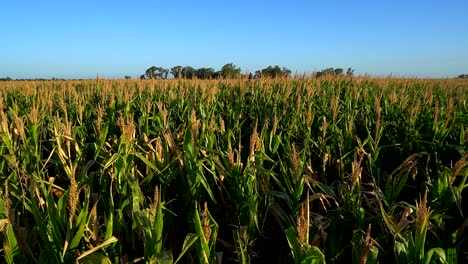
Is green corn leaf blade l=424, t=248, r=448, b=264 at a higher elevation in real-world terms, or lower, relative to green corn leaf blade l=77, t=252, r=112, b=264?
higher

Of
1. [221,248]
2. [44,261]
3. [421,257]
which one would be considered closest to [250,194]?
[221,248]

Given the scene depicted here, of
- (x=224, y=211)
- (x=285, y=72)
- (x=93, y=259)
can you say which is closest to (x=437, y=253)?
(x=93, y=259)

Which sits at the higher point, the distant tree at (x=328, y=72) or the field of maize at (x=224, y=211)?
the distant tree at (x=328, y=72)

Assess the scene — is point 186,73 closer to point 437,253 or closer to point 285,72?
point 285,72

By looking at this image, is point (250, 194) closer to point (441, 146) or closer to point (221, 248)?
point (221, 248)

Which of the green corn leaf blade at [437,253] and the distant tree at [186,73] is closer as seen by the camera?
the green corn leaf blade at [437,253]

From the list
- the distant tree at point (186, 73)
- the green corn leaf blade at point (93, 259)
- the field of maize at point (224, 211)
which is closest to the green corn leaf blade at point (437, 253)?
the field of maize at point (224, 211)

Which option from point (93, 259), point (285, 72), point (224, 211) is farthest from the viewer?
point (285, 72)

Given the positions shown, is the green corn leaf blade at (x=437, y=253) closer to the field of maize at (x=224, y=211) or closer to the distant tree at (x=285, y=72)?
the field of maize at (x=224, y=211)

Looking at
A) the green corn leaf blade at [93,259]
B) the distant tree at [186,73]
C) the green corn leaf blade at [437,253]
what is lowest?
the green corn leaf blade at [93,259]

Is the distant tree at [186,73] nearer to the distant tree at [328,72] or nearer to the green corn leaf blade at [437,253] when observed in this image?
the distant tree at [328,72]

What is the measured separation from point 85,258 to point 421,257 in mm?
1127

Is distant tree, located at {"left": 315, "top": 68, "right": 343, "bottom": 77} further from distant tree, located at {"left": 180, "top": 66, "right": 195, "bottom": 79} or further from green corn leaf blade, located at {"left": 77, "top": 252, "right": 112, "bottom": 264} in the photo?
green corn leaf blade, located at {"left": 77, "top": 252, "right": 112, "bottom": 264}

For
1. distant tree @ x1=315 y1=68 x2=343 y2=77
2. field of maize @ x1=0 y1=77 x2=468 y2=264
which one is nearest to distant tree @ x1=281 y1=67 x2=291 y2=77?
distant tree @ x1=315 y1=68 x2=343 y2=77
